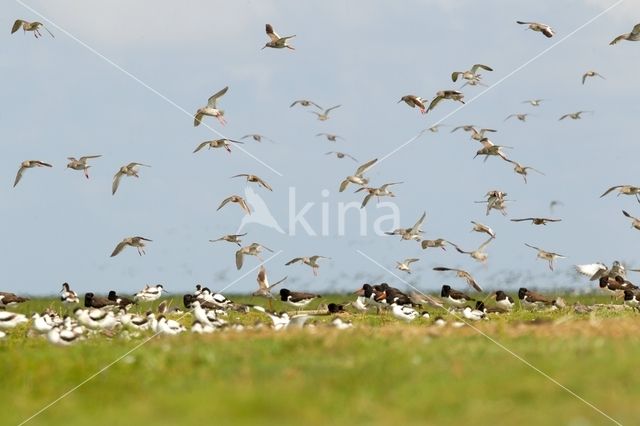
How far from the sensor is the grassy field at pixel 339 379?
13.5 metres

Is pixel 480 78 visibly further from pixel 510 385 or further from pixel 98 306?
pixel 510 385

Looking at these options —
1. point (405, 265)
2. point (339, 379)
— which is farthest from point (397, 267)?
point (339, 379)

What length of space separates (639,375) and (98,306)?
29.8 meters

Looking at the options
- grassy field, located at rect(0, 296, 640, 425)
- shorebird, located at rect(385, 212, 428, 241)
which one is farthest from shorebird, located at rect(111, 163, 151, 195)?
grassy field, located at rect(0, 296, 640, 425)

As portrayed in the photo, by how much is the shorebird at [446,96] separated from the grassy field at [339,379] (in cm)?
1833

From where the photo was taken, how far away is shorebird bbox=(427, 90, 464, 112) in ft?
128

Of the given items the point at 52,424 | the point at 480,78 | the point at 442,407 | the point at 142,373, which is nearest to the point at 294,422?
the point at 442,407

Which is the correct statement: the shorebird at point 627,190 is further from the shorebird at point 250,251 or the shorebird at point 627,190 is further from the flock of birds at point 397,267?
the shorebird at point 250,251

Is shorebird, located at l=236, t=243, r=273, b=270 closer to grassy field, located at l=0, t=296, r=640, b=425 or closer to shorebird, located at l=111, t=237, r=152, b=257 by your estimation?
shorebird, located at l=111, t=237, r=152, b=257

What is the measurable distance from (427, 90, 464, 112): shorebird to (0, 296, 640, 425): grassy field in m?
18.3

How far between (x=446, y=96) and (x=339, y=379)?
81.6 feet

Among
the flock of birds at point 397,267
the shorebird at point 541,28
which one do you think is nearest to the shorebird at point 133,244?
the flock of birds at point 397,267

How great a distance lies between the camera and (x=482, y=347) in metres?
18.3

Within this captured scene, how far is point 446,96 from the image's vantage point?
39000 mm
